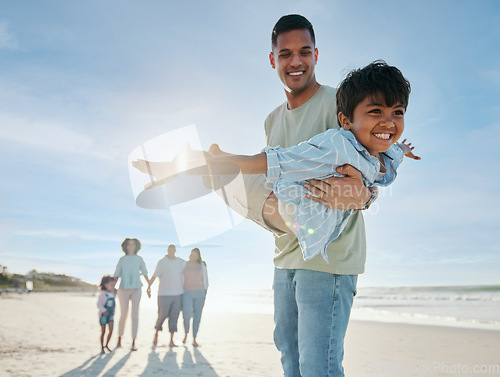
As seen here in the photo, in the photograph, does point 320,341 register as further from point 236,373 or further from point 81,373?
point 81,373

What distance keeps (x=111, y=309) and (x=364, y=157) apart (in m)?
6.55

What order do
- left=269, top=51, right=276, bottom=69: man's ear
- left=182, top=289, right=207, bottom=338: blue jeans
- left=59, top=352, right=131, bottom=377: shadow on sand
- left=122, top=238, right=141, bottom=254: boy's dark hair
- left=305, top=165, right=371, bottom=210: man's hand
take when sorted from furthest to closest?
1. left=182, top=289, right=207, bottom=338: blue jeans
2. left=122, top=238, right=141, bottom=254: boy's dark hair
3. left=59, top=352, right=131, bottom=377: shadow on sand
4. left=269, top=51, right=276, bottom=69: man's ear
5. left=305, top=165, right=371, bottom=210: man's hand

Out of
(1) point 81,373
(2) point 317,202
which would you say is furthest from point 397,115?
(1) point 81,373

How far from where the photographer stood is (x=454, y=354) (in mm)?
7578

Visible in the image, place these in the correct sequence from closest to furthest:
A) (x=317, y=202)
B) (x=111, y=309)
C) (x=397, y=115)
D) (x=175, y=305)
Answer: (x=317, y=202), (x=397, y=115), (x=111, y=309), (x=175, y=305)

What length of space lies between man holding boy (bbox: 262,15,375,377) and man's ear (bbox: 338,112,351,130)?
8cm

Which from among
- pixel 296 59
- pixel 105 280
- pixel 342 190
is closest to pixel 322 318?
pixel 342 190

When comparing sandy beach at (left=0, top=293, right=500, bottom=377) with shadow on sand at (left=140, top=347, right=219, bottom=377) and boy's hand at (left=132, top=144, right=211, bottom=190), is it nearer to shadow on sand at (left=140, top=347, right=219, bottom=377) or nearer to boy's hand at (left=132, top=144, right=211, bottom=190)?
shadow on sand at (left=140, top=347, right=219, bottom=377)

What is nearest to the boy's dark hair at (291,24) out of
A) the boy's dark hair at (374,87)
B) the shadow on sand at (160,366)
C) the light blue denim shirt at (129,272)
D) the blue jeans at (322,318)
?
the boy's dark hair at (374,87)

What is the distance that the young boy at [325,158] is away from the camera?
182 centimetres

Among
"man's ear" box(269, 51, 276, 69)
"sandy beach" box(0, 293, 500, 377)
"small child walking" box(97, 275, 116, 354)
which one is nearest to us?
"man's ear" box(269, 51, 276, 69)

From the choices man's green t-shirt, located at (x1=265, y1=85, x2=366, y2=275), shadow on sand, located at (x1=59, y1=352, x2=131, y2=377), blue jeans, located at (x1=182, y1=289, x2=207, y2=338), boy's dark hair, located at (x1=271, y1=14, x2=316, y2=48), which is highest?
boy's dark hair, located at (x1=271, y1=14, x2=316, y2=48)

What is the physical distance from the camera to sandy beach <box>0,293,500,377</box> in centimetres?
606

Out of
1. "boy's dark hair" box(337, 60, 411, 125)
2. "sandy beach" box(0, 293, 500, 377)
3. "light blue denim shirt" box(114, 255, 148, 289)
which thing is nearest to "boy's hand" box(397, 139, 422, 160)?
"boy's dark hair" box(337, 60, 411, 125)
